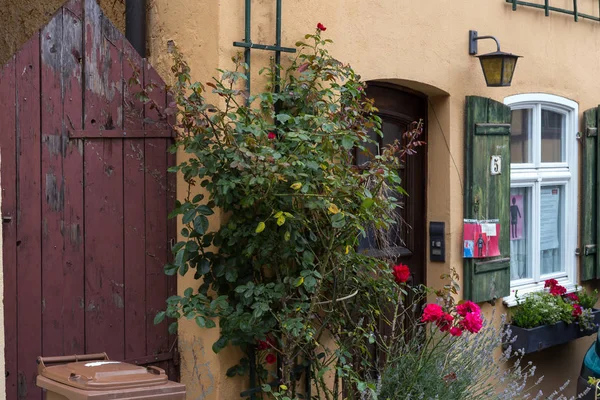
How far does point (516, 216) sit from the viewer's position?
7.14 meters

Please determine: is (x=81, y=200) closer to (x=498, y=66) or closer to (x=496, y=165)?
(x=498, y=66)

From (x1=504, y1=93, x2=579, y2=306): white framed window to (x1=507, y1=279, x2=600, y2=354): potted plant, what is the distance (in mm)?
131

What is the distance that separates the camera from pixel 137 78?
4625 millimetres

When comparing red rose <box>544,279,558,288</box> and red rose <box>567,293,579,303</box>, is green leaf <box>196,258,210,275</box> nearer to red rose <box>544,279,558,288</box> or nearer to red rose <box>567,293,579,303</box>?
red rose <box>544,279,558,288</box>

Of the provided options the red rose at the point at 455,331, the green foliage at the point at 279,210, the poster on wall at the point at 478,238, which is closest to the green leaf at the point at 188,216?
the green foliage at the point at 279,210

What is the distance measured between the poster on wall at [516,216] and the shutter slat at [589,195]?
28.6 inches

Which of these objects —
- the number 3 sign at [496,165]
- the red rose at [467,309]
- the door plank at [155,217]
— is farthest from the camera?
the number 3 sign at [496,165]

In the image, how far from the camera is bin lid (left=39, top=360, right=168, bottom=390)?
3.59 metres

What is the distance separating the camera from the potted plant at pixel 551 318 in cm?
668

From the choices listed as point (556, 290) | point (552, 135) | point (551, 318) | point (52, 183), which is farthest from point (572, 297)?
point (52, 183)

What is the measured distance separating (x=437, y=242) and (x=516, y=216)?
1.09m

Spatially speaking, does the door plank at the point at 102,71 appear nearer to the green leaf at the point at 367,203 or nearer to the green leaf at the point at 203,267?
the green leaf at the point at 203,267

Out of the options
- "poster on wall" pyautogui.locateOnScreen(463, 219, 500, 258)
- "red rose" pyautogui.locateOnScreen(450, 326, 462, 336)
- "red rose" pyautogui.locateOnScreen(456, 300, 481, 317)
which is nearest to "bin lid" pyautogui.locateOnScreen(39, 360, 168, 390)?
"red rose" pyautogui.locateOnScreen(450, 326, 462, 336)

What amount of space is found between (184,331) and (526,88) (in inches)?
134
